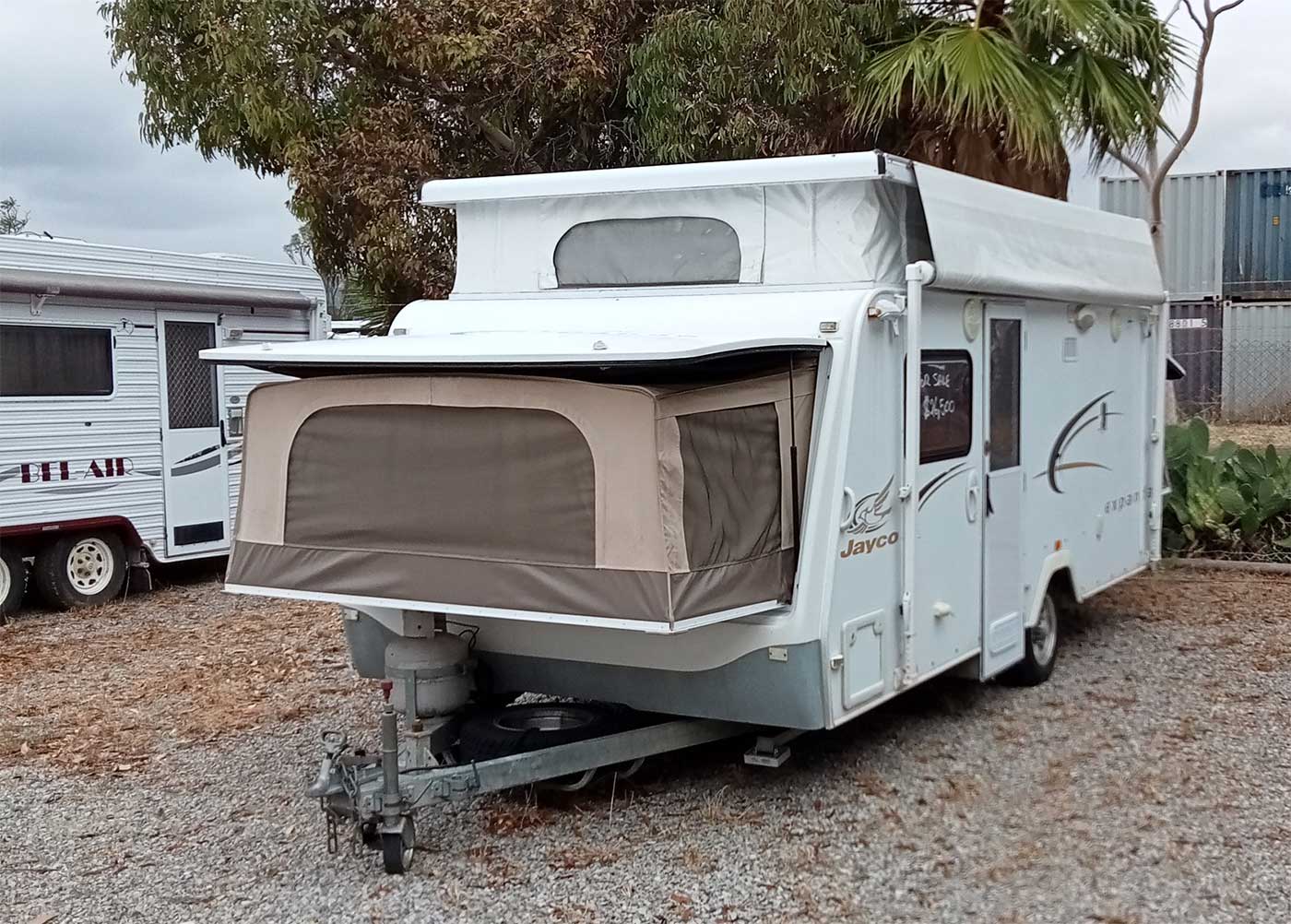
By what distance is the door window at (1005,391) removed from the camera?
6152mm

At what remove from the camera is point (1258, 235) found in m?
19.4

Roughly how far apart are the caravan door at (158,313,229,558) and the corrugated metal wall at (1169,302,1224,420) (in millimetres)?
13207

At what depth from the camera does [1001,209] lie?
240 inches

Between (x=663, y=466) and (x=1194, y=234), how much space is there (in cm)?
1771

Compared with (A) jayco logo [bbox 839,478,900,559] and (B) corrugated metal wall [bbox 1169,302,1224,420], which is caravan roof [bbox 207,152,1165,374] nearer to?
(A) jayco logo [bbox 839,478,900,559]

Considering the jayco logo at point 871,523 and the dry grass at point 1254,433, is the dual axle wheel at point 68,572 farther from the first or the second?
the dry grass at point 1254,433

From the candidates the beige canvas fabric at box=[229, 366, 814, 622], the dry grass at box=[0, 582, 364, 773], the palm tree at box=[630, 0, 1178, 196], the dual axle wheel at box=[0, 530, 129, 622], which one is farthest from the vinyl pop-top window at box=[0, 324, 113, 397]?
the beige canvas fabric at box=[229, 366, 814, 622]

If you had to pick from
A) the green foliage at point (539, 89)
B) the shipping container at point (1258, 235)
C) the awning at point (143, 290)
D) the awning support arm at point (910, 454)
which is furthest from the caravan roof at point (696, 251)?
the shipping container at point (1258, 235)

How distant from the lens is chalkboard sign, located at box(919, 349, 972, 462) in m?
5.52

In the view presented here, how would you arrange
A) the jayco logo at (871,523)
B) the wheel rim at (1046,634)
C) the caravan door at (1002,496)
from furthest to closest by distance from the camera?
the wheel rim at (1046,634) < the caravan door at (1002,496) < the jayco logo at (871,523)

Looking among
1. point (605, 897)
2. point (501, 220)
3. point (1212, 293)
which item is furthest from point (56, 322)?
point (1212, 293)

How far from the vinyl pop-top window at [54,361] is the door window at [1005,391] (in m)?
6.29

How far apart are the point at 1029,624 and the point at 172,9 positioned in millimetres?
9011

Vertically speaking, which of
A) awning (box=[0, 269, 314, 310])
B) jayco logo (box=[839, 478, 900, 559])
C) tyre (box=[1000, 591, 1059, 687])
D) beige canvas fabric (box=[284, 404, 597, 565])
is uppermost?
awning (box=[0, 269, 314, 310])
